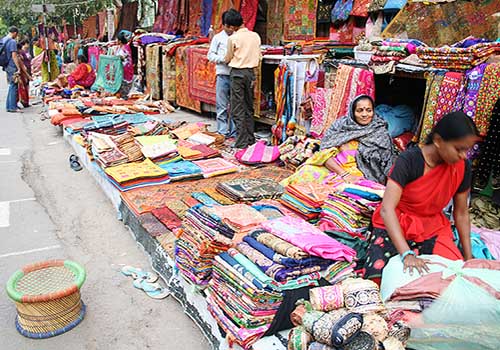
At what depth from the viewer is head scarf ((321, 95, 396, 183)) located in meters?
4.08

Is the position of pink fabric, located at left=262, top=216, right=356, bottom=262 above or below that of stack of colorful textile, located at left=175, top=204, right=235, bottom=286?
above

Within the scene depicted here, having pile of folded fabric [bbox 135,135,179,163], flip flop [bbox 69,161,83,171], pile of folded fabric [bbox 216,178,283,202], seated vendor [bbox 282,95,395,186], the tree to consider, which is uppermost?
the tree

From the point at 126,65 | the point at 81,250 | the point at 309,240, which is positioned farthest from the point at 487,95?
the point at 126,65

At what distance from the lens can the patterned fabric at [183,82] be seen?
901cm

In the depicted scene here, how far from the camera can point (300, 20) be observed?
779 cm

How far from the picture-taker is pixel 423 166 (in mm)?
2486

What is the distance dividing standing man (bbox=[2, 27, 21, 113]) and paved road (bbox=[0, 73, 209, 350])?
4.25m

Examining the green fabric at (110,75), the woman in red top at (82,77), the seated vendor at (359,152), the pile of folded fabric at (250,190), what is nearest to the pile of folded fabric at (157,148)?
the pile of folded fabric at (250,190)

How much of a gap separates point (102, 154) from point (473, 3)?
14.4 feet

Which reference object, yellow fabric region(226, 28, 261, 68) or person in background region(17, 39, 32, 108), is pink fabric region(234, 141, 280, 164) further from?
person in background region(17, 39, 32, 108)

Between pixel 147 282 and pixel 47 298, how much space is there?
0.87 meters

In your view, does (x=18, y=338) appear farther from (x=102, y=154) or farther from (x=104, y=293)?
(x=102, y=154)

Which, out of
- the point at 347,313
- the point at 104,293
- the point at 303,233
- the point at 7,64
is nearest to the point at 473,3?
the point at 303,233

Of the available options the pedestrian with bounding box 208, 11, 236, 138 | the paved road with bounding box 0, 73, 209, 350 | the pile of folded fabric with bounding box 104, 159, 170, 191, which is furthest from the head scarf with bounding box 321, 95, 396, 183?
the pedestrian with bounding box 208, 11, 236, 138
